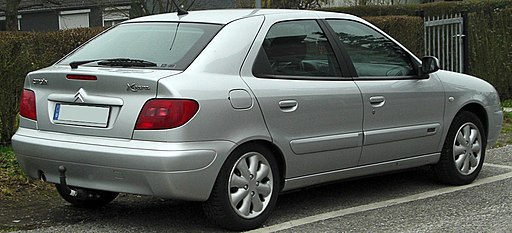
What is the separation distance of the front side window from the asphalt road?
1.02 meters

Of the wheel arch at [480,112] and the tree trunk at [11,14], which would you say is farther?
the tree trunk at [11,14]

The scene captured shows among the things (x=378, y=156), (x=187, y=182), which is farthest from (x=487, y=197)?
(x=187, y=182)

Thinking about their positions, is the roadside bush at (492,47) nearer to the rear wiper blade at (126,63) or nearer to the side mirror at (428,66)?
the side mirror at (428,66)

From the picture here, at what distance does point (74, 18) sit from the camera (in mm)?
30672

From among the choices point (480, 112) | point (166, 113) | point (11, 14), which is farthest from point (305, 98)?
point (11, 14)

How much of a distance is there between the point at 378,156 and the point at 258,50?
1363mm

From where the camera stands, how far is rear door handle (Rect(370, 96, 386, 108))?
7113 mm

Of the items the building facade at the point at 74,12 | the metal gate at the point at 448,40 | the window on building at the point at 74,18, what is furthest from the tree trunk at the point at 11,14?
the metal gate at the point at 448,40

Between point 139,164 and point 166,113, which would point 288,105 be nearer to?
point 166,113

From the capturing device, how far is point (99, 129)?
239 inches

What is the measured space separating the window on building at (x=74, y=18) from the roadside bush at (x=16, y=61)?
21051 millimetres

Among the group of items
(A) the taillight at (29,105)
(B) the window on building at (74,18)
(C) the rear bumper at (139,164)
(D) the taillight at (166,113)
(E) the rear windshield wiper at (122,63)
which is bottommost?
(B) the window on building at (74,18)

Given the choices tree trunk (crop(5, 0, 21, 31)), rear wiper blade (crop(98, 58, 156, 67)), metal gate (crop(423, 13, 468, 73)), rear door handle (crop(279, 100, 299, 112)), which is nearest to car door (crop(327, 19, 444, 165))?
rear door handle (crop(279, 100, 299, 112))

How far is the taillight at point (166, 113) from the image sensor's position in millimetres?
5855
